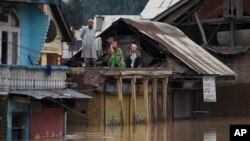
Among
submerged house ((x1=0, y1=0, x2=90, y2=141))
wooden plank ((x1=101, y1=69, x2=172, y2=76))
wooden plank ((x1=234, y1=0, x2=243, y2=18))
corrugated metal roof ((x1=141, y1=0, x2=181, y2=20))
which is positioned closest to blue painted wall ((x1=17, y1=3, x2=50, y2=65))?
submerged house ((x1=0, y1=0, x2=90, y2=141))

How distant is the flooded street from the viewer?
74.4 feet

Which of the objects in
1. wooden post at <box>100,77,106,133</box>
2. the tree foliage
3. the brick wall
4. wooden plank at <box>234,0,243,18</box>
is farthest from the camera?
the tree foliage

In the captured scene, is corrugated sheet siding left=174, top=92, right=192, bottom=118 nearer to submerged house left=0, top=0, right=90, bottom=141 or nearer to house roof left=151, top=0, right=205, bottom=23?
house roof left=151, top=0, right=205, bottom=23

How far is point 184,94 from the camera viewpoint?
1359 inches

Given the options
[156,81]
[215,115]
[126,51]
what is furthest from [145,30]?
[215,115]

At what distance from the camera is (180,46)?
33.7 m

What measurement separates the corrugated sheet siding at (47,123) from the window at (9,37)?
5.77 feet

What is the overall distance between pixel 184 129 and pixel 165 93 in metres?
2.57

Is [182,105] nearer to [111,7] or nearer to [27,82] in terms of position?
[27,82]

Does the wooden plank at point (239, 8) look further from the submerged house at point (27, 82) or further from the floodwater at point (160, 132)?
the submerged house at point (27, 82)

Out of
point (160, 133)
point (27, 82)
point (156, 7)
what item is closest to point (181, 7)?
point (156, 7)

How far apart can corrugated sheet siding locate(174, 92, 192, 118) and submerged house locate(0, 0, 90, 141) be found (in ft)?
37.3

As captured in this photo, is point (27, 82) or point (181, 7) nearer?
point (27, 82)

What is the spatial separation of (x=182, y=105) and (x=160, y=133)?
9.38m
